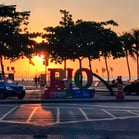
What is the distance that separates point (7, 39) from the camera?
203 ft

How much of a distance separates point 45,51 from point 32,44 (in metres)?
3.26

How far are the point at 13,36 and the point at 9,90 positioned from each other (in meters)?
21.5

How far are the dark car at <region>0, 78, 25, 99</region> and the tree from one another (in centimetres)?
1952

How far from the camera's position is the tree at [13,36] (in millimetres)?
62781

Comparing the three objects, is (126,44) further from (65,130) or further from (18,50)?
(65,130)

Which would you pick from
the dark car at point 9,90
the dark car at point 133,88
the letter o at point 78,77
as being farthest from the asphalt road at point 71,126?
the dark car at point 133,88

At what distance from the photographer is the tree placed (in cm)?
6278

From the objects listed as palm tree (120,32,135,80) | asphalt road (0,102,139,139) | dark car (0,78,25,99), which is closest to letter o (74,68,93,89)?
dark car (0,78,25,99)

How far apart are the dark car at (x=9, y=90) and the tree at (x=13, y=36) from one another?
19.5 metres

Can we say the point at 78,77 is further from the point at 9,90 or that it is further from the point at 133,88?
the point at 133,88

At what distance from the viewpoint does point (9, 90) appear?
42.3 meters

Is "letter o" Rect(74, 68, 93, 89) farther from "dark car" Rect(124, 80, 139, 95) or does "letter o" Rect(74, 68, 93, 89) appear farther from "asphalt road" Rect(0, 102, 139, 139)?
"asphalt road" Rect(0, 102, 139, 139)

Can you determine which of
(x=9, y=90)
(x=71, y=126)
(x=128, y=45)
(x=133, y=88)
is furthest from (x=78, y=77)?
(x=128, y=45)

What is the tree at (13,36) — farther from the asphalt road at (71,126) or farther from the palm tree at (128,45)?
the asphalt road at (71,126)
